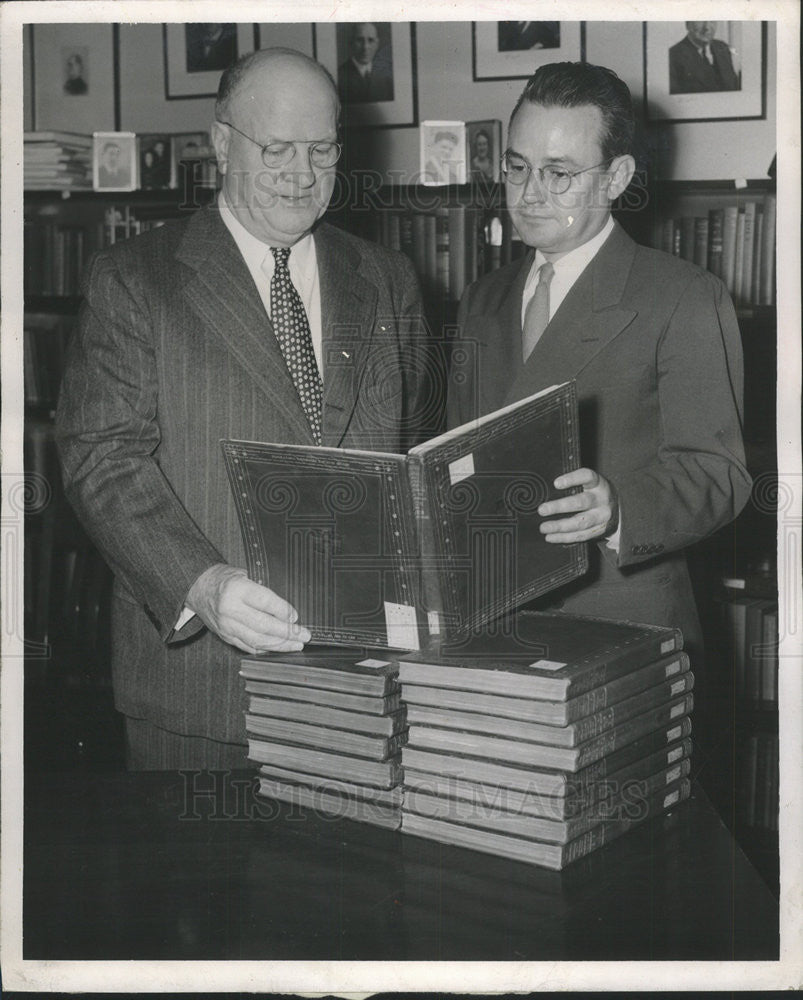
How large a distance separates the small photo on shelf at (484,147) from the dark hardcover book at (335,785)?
111 inches

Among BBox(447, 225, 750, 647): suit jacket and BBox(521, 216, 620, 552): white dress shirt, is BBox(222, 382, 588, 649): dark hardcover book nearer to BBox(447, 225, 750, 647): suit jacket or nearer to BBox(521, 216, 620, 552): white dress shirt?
BBox(447, 225, 750, 647): suit jacket

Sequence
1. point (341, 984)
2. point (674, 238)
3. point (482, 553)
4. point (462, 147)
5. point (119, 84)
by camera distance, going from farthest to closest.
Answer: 1. point (119, 84)
2. point (462, 147)
3. point (674, 238)
4. point (482, 553)
5. point (341, 984)

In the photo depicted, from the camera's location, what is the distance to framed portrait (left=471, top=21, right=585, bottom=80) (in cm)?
376

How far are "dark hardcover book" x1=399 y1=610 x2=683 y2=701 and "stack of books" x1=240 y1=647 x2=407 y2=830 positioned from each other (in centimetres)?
6

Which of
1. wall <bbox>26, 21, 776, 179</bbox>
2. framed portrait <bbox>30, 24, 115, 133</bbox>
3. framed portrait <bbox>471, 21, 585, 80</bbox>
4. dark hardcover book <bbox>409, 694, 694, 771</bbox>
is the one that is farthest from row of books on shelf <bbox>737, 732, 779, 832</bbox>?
framed portrait <bbox>30, 24, 115, 133</bbox>

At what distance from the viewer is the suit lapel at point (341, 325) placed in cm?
192

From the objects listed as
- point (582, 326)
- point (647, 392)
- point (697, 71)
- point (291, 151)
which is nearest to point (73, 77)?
point (697, 71)

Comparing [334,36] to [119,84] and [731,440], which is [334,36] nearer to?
[119,84]

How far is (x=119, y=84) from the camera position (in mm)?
4457

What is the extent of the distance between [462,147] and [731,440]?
93.3 inches

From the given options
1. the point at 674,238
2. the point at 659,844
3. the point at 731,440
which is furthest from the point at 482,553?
the point at 674,238

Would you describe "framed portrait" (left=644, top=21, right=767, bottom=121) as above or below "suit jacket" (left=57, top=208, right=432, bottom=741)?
above

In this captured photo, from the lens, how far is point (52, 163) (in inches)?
167

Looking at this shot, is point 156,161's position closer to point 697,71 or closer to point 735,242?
point 697,71
